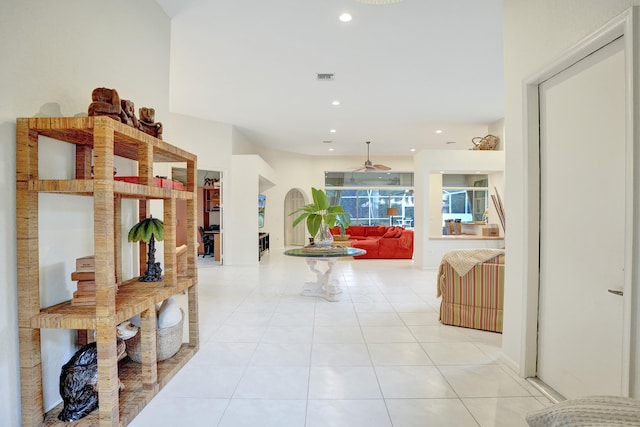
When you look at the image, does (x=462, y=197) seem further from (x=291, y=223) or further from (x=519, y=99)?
(x=519, y=99)

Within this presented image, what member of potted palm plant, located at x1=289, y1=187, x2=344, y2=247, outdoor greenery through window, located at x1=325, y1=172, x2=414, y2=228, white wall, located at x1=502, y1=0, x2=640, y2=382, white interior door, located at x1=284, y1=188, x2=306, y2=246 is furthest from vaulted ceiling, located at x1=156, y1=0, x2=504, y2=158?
white interior door, located at x1=284, y1=188, x2=306, y2=246

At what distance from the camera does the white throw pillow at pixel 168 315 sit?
2.64 meters

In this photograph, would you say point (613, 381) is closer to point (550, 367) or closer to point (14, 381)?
point (550, 367)

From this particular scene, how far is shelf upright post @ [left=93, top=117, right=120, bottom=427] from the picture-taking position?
1.74 meters

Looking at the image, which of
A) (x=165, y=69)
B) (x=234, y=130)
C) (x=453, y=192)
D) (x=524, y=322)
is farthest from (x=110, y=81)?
(x=453, y=192)

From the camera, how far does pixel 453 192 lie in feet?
37.3

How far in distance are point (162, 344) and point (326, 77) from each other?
13.3 feet

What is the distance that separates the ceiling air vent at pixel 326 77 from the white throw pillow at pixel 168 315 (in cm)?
370

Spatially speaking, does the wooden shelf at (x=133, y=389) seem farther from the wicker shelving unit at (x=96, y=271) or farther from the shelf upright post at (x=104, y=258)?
the shelf upright post at (x=104, y=258)

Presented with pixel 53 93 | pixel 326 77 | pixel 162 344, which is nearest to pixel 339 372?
pixel 162 344

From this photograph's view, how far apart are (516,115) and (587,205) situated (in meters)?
0.94

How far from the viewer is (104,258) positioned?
176 centimetres

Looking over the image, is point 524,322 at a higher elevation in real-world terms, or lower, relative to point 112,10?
lower

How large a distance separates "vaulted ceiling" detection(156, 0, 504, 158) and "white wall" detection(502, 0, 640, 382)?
37.4 inches
